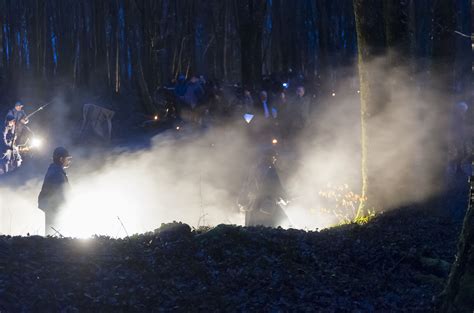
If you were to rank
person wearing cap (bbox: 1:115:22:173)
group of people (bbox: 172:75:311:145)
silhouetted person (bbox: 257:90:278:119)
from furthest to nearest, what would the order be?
silhouetted person (bbox: 257:90:278:119), group of people (bbox: 172:75:311:145), person wearing cap (bbox: 1:115:22:173)

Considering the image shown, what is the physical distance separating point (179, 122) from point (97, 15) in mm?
8939

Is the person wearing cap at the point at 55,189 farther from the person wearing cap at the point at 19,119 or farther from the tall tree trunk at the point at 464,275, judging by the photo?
the person wearing cap at the point at 19,119

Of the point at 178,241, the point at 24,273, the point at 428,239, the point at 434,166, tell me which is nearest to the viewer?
the point at 24,273

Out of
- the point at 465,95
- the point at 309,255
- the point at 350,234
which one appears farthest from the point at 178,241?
the point at 465,95

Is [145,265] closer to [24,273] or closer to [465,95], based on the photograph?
[24,273]

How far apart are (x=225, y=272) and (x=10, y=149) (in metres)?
13.3

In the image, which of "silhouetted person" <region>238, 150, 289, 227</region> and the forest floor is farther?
"silhouetted person" <region>238, 150, 289, 227</region>

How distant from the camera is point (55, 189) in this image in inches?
411

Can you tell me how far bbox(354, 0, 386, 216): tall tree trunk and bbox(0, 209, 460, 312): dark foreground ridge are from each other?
1.22 meters

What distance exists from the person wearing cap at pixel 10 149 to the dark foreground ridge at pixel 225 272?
11.6 metres

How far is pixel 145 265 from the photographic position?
21.3 ft

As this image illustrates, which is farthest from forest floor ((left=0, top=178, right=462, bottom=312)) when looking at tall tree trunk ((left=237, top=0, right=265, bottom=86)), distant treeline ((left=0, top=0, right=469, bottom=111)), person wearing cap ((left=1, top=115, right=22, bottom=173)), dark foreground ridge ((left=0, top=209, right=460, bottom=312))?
distant treeline ((left=0, top=0, right=469, bottom=111))

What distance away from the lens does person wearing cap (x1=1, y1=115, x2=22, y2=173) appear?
58.4 ft

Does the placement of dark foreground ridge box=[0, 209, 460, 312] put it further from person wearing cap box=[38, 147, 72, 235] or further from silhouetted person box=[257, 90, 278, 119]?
silhouetted person box=[257, 90, 278, 119]
